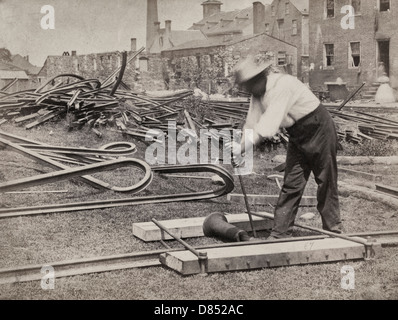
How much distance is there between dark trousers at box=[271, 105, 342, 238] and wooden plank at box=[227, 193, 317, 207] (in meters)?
1.62

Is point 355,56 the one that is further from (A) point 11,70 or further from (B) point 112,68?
(A) point 11,70

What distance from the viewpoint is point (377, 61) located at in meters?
21.1

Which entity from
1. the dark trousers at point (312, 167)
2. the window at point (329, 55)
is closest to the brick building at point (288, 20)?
the window at point (329, 55)

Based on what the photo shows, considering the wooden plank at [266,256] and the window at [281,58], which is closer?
the wooden plank at [266,256]

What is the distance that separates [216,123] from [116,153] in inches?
134

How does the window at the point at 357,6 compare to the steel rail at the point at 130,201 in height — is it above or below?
above

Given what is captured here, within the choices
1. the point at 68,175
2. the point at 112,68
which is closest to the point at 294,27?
the point at 112,68

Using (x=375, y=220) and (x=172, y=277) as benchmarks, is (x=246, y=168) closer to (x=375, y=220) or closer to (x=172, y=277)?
(x=375, y=220)

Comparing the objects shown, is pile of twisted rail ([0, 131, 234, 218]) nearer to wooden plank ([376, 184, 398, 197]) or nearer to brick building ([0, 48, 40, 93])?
brick building ([0, 48, 40, 93])

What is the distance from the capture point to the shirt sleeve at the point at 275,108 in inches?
218

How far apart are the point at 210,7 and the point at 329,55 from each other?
1435 cm

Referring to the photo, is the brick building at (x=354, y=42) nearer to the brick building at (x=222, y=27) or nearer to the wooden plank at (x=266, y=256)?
the brick building at (x=222, y=27)

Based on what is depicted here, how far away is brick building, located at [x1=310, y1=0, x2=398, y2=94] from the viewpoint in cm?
2017
